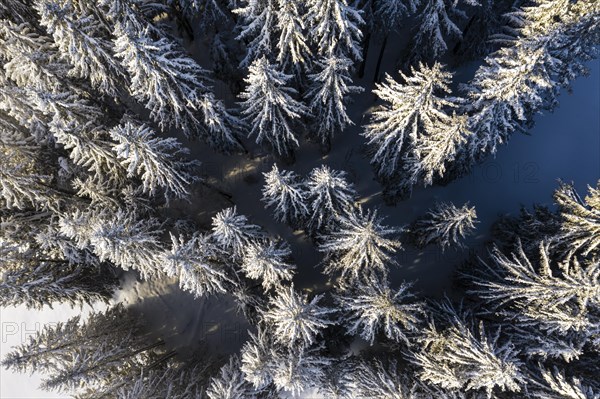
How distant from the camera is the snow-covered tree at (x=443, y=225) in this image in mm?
13609

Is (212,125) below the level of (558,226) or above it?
below

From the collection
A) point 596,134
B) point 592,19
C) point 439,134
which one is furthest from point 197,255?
point 596,134

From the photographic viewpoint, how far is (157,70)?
45.0 feet

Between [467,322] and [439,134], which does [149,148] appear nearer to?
[439,134]

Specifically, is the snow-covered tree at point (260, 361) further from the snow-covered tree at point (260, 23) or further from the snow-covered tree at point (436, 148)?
the snow-covered tree at point (260, 23)

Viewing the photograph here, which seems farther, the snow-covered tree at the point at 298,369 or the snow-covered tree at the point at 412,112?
the snow-covered tree at the point at 298,369

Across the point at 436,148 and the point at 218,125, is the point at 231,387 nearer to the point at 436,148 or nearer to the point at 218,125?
the point at 218,125

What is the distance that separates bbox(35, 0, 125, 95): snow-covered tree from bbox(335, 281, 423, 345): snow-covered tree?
14.3 meters

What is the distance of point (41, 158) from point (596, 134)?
31.4 metres

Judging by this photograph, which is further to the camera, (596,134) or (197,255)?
(596,134)

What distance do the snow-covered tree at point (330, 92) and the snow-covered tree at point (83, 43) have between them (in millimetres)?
8996

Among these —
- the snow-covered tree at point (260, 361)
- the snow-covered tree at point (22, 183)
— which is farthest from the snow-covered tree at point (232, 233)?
the snow-covered tree at point (22, 183)

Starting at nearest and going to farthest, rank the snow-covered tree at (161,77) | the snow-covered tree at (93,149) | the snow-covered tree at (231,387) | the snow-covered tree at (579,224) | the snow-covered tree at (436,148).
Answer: the snow-covered tree at (579,224) → the snow-covered tree at (436,148) → the snow-covered tree at (161,77) → the snow-covered tree at (93,149) → the snow-covered tree at (231,387)

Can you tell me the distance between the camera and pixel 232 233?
43.3 ft
